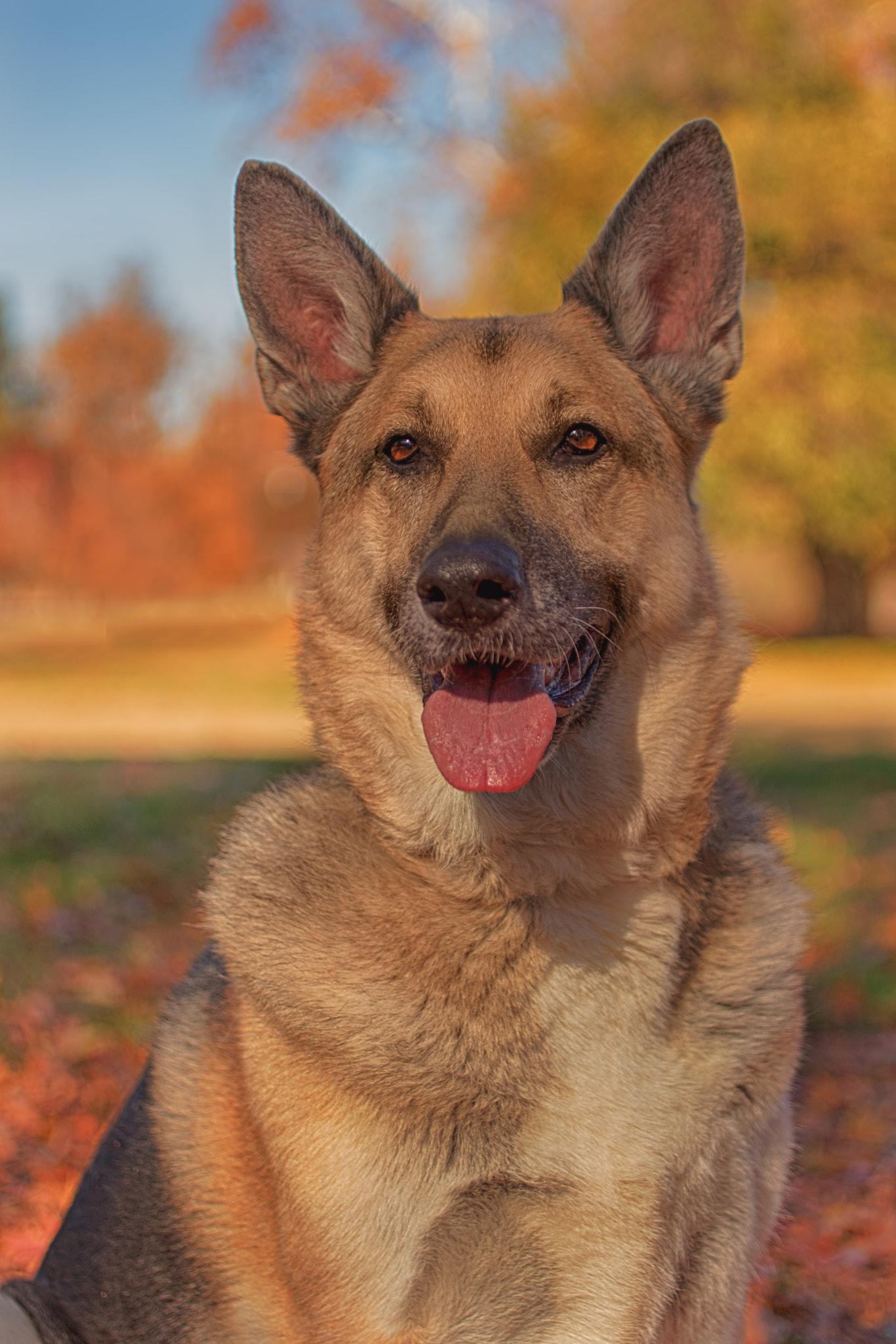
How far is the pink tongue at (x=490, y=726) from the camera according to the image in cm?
263

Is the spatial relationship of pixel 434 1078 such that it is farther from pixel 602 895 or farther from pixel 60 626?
pixel 60 626

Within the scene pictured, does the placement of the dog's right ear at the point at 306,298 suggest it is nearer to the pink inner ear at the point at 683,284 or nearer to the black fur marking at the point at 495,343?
the black fur marking at the point at 495,343

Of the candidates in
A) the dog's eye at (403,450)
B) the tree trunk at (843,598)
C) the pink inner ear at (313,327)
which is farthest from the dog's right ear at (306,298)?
the tree trunk at (843,598)

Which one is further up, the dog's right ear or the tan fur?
the dog's right ear

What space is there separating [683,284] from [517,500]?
856 millimetres

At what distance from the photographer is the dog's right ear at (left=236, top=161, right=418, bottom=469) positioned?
9.97 feet

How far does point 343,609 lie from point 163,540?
3020cm

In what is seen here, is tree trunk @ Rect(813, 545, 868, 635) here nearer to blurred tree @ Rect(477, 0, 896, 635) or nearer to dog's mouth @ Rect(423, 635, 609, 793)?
blurred tree @ Rect(477, 0, 896, 635)

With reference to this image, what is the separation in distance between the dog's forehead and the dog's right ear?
135 mm

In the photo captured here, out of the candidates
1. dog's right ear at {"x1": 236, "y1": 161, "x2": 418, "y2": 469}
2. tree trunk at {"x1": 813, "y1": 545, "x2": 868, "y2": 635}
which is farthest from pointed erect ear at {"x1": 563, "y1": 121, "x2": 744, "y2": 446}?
tree trunk at {"x1": 813, "y1": 545, "x2": 868, "y2": 635}

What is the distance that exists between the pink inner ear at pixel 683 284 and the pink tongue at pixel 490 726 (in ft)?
3.58

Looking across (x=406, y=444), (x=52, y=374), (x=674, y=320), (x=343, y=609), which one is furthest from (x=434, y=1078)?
(x=52, y=374)

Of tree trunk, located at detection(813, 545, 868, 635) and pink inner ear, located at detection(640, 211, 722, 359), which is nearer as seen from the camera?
pink inner ear, located at detection(640, 211, 722, 359)

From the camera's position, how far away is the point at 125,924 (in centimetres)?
682
